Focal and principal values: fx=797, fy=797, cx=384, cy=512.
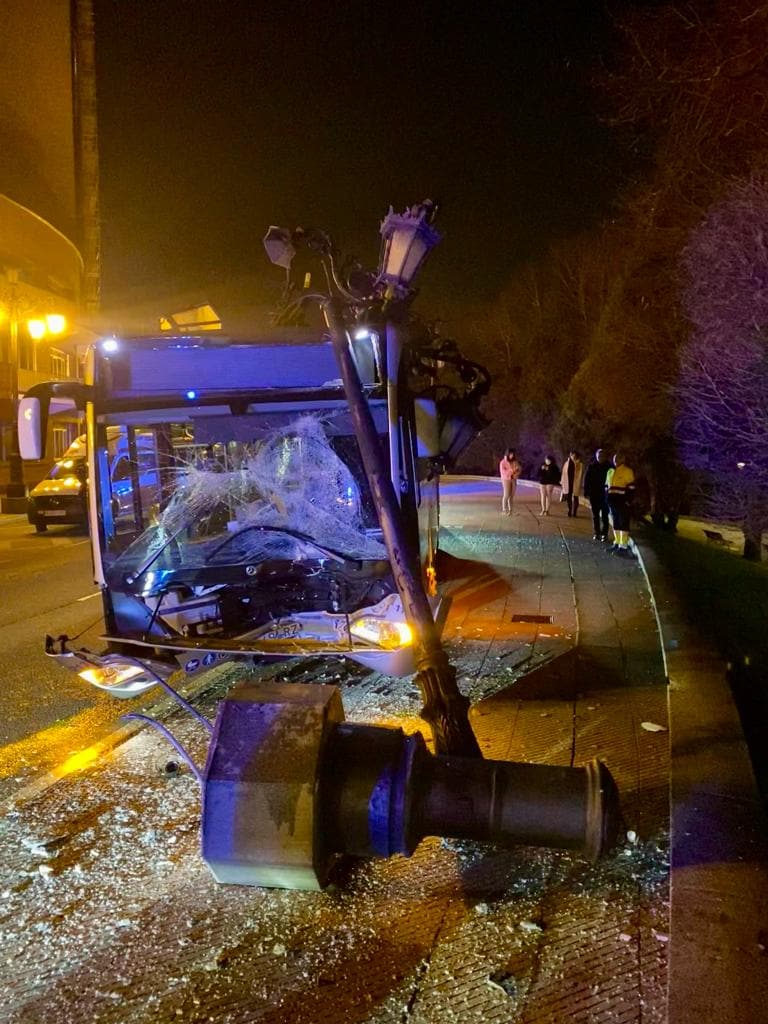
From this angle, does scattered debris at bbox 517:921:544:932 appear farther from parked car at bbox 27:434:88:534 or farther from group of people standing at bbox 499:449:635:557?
parked car at bbox 27:434:88:534

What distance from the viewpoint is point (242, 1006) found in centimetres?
285

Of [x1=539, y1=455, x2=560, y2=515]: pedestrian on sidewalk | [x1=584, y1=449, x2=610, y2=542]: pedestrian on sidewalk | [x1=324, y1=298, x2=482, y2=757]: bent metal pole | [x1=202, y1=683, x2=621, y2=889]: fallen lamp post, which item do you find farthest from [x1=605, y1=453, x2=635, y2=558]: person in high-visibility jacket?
[x1=202, y1=683, x2=621, y2=889]: fallen lamp post

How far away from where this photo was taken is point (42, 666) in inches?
303

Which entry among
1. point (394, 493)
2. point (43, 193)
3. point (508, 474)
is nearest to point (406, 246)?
point (394, 493)

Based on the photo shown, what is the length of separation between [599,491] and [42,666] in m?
9.89

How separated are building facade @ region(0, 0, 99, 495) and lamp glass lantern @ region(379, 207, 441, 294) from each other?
2019 centimetres

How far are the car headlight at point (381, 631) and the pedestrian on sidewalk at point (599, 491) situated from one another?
9548mm

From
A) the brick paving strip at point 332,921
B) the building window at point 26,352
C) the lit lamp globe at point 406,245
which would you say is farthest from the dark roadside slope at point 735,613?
the building window at point 26,352

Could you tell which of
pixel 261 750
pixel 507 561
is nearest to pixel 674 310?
pixel 507 561

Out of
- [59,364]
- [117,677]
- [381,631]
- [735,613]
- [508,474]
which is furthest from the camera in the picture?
[59,364]

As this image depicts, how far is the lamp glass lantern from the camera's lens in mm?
4715

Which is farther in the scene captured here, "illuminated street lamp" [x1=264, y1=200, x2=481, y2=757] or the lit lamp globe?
the lit lamp globe

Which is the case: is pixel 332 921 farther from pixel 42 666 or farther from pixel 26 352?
pixel 26 352

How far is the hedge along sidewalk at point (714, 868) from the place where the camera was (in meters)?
2.72
